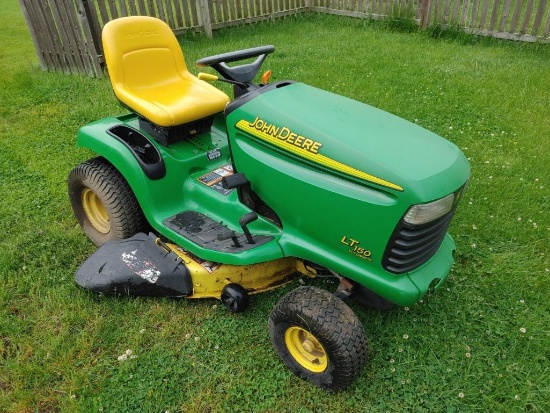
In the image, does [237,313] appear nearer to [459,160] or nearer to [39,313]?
[39,313]

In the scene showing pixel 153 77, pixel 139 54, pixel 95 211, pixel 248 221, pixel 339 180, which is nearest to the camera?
pixel 339 180

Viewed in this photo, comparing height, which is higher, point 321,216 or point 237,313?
point 321,216

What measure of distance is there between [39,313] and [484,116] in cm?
431

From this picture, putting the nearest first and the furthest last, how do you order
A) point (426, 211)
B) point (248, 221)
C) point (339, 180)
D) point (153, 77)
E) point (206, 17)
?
point (426, 211), point (339, 180), point (248, 221), point (153, 77), point (206, 17)

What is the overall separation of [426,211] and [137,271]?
1593mm

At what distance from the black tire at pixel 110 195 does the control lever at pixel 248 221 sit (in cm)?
95

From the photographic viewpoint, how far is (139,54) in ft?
9.88

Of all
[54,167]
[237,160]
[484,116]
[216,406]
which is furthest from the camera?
[484,116]

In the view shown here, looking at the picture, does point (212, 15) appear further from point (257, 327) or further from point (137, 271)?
point (257, 327)

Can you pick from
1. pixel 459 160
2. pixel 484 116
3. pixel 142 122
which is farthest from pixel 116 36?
pixel 484 116

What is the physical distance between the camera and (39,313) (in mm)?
2652

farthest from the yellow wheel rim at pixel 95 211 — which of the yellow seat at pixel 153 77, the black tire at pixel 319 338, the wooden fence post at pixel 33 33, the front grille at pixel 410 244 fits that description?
the wooden fence post at pixel 33 33

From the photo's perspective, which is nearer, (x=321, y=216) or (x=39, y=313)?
(x=321, y=216)

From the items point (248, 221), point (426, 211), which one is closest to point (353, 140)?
point (426, 211)
